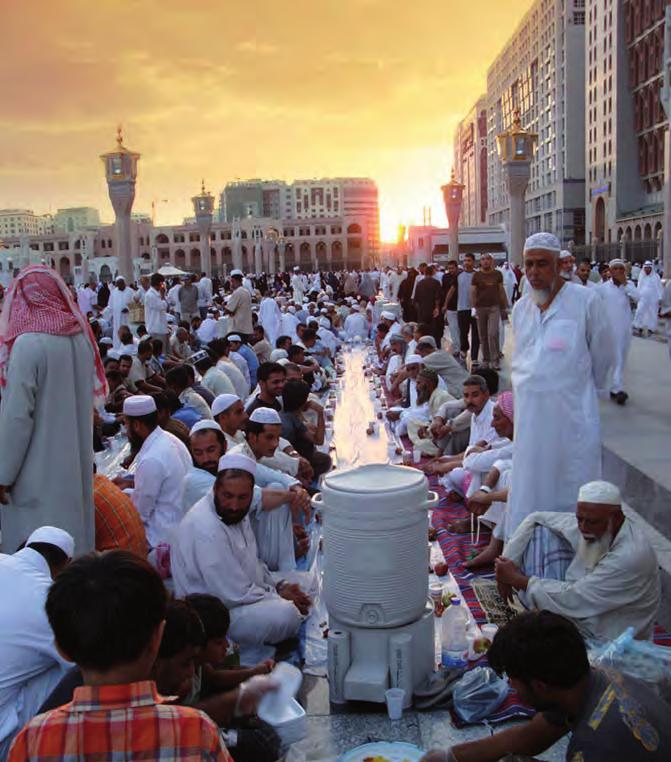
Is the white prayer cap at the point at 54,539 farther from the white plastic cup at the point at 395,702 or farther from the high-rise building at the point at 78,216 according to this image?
the high-rise building at the point at 78,216

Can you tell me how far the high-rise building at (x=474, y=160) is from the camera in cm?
8062

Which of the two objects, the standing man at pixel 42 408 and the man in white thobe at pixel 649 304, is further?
the man in white thobe at pixel 649 304

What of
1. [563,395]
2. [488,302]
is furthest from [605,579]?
[488,302]

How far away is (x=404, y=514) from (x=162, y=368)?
652cm

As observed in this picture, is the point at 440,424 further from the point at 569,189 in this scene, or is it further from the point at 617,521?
the point at 569,189

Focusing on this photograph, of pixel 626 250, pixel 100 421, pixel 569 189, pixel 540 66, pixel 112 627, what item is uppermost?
pixel 540 66

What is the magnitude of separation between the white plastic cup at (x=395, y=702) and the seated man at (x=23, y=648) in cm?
107

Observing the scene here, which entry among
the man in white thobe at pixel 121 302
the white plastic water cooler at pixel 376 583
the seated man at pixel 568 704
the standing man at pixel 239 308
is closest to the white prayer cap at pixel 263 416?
the white plastic water cooler at pixel 376 583

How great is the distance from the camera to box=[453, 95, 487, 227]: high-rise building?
80625 millimetres

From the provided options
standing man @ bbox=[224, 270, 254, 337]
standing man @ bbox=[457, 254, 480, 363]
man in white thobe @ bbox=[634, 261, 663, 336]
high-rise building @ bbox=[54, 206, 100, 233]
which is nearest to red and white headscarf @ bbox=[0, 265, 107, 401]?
standing man @ bbox=[224, 270, 254, 337]

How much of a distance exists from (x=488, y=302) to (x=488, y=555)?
5338mm

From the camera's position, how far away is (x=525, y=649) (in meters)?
1.85

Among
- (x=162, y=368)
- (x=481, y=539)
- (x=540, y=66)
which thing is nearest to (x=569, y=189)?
(x=540, y=66)

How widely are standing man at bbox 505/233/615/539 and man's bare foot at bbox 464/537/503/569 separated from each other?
1.62 ft
